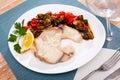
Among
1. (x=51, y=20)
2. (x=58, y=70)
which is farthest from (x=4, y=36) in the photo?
(x=58, y=70)

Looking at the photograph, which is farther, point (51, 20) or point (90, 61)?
point (51, 20)

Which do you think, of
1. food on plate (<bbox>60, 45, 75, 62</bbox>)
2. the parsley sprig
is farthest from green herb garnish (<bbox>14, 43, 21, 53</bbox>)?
food on plate (<bbox>60, 45, 75, 62</bbox>)

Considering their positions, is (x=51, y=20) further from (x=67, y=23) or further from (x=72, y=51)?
(x=72, y=51)

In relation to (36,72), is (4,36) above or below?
above

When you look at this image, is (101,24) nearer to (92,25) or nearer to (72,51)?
(92,25)

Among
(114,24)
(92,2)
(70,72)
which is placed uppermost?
(92,2)

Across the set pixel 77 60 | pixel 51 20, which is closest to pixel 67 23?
pixel 51 20
